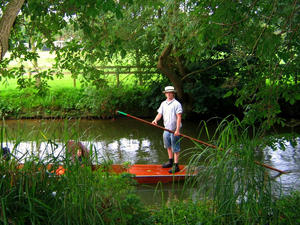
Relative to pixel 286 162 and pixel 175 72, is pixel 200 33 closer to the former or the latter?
pixel 286 162

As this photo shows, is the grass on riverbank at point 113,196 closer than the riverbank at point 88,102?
Yes

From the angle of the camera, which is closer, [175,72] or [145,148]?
[145,148]

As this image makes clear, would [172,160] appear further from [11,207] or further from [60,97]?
[60,97]

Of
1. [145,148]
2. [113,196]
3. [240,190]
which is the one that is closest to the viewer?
[240,190]

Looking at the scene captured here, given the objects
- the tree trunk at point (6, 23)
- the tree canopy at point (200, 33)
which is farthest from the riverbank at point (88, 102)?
the tree trunk at point (6, 23)

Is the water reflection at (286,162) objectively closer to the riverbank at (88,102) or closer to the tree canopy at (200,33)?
the tree canopy at (200,33)

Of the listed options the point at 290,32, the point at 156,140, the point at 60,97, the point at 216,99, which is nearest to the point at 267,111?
the point at 290,32

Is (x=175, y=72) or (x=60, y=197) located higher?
(x=175, y=72)

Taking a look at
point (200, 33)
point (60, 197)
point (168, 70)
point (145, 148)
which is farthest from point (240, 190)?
point (168, 70)

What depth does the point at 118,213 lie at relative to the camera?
146 inches

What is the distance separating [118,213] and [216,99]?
39.3ft

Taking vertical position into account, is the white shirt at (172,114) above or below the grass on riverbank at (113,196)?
above

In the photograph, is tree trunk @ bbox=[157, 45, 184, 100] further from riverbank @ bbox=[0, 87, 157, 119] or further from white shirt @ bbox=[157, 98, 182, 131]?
white shirt @ bbox=[157, 98, 182, 131]

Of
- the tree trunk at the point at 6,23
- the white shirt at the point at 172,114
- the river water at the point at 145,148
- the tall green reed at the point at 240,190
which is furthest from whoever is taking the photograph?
the white shirt at the point at 172,114
